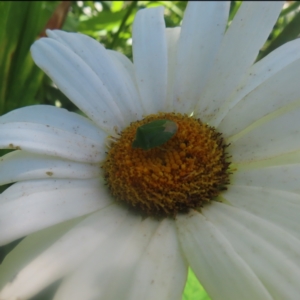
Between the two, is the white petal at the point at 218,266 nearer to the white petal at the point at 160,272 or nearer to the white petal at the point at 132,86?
the white petal at the point at 160,272

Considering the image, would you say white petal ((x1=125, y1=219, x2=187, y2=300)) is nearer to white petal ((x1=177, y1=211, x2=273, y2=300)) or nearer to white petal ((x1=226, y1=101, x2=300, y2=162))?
white petal ((x1=177, y1=211, x2=273, y2=300))

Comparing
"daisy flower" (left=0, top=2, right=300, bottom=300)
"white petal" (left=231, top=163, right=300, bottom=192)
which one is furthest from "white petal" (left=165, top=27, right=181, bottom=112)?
"white petal" (left=231, top=163, right=300, bottom=192)

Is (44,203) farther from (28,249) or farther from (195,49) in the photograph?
(195,49)

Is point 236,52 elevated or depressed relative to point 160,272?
elevated

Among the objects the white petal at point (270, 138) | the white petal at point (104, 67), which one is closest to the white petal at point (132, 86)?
the white petal at point (104, 67)

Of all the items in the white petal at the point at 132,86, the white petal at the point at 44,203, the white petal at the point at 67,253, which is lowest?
the white petal at the point at 67,253

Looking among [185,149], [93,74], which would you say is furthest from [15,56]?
[185,149]

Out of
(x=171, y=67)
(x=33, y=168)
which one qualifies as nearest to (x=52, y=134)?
(x=33, y=168)
